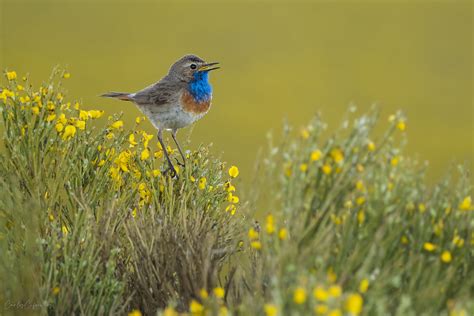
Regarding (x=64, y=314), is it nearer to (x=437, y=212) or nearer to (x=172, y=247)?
(x=172, y=247)

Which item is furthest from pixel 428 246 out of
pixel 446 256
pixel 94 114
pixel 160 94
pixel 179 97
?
pixel 160 94

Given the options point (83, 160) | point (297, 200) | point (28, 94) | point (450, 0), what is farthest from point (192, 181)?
point (450, 0)

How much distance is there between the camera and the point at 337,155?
391 centimetres

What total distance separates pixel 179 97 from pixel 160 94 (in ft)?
0.62

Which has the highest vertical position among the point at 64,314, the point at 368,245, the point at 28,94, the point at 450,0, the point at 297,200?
the point at 450,0

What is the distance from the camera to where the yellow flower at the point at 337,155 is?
3.89 metres

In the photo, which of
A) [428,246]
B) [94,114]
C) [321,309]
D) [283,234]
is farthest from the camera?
[94,114]

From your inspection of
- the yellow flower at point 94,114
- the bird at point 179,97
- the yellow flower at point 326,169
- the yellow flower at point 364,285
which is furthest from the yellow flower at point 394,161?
the bird at point 179,97

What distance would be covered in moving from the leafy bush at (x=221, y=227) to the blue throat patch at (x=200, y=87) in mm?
805

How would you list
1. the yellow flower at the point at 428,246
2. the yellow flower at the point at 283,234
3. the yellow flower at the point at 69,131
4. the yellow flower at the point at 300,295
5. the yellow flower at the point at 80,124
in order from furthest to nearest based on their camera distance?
the yellow flower at the point at 80,124, the yellow flower at the point at 69,131, the yellow flower at the point at 428,246, the yellow flower at the point at 283,234, the yellow flower at the point at 300,295

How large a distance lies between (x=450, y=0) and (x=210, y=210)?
59.6ft

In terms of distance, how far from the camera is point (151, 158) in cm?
579

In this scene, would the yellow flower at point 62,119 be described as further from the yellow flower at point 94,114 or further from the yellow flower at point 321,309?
the yellow flower at point 321,309

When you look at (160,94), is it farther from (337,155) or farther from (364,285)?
(364,285)
